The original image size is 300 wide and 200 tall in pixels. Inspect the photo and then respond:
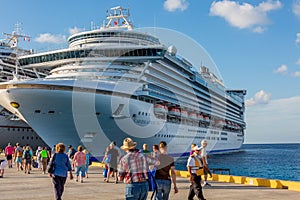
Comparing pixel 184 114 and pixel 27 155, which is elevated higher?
pixel 184 114

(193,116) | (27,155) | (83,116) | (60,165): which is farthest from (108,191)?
(193,116)

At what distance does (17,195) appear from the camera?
32.6ft

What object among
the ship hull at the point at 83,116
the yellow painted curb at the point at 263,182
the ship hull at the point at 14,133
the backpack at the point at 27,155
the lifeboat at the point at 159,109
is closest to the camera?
the yellow painted curb at the point at 263,182

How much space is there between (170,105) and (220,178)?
23.7 metres

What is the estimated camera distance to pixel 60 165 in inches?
293

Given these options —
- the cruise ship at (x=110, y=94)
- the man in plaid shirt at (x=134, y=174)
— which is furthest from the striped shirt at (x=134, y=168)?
the cruise ship at (x=110, y=94)

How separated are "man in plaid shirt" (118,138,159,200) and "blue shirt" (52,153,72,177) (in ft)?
7.24

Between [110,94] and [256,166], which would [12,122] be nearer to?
[110,94]

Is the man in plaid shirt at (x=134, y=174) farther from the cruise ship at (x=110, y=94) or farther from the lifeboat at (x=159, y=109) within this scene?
the lifeboat at (x=159, y=109)

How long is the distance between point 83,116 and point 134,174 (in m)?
21.6

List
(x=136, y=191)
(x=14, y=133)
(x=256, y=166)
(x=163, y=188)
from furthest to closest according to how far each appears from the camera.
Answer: (x=256, y=166), (x=14, y=133), (x=163, y=188), (x=136, y=191)

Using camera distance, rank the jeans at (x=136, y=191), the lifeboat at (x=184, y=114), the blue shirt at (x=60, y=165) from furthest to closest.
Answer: the lifeboat at (x=184, y=114) → the blue shirt at (x=60, y=165) → the jeans at (x=136, y=191)

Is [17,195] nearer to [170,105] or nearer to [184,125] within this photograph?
[170,105]

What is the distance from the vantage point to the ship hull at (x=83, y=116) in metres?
25.5
